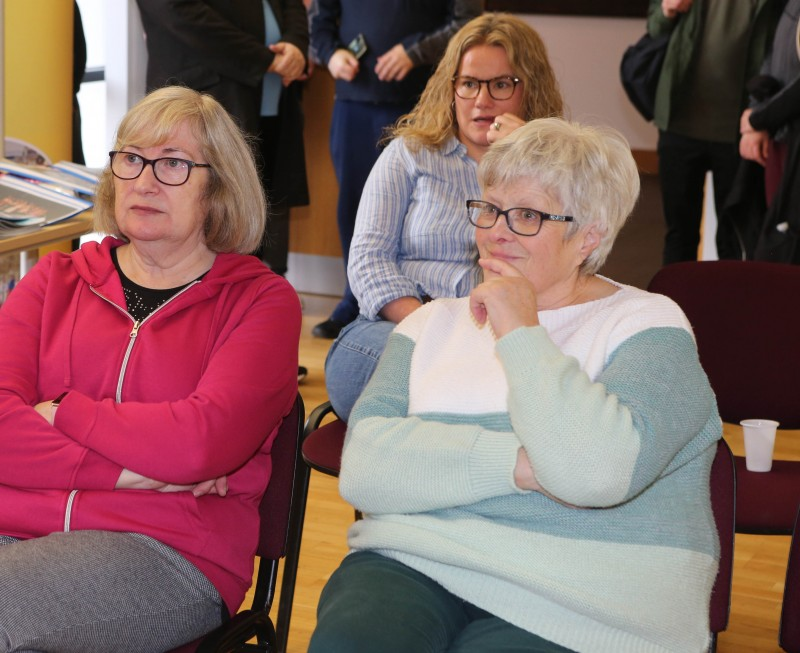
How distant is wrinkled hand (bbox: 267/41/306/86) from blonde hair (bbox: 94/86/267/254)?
2.76 m

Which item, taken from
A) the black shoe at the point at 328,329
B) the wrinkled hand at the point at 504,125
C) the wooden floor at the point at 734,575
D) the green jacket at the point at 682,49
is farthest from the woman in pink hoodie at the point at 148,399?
the black shoe at the point at 328,329

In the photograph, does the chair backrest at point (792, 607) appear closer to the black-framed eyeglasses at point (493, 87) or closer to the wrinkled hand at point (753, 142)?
the black-framed eyeglasses at point (493, 87)

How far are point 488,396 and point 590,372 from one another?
172 mm

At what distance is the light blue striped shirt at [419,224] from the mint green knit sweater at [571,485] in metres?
1.01

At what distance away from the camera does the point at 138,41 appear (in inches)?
192

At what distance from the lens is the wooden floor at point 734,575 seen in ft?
9.53

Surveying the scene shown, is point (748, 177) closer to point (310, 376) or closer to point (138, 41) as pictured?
point (310, 376)

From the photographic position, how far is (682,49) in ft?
16.2

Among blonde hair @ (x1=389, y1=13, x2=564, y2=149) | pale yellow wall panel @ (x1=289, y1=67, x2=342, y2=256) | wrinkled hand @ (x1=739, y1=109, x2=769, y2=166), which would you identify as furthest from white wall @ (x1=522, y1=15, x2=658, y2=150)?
blonde hair @ (x1=389, y1=13, x2=564, y2=149)

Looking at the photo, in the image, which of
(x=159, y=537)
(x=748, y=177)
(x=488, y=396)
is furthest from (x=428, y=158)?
(x=748, y=177)

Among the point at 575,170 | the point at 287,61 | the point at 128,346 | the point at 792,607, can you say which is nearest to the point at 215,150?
the point at 128,346

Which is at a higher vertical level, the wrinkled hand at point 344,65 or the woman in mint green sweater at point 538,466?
the wrinkled hand at point 344,65

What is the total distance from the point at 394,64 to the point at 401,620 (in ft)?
11.8

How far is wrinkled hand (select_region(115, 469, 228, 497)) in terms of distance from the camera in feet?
6.17
